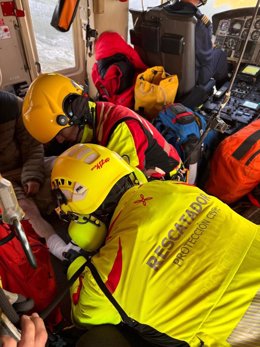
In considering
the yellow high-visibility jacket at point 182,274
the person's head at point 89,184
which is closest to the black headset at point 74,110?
the person's head at point 89,184

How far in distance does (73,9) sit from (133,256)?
237 cm

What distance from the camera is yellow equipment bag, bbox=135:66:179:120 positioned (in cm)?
269

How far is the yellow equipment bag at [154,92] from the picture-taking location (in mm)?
2688

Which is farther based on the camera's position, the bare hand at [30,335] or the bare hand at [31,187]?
the bare hand at [31,187]

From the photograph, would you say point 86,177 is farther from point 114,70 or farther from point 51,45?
point 51,45

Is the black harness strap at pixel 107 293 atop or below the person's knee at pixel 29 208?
atop

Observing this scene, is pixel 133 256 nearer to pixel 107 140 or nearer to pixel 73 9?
pixel 107 140

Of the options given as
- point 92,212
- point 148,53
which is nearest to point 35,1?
point 148,53

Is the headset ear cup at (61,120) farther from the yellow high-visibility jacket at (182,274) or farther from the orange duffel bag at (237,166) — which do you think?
the orange duffel bag at (237,166)

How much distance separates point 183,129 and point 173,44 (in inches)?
37.5

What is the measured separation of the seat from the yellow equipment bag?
16 centimetres

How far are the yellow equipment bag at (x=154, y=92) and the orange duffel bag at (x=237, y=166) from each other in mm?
765

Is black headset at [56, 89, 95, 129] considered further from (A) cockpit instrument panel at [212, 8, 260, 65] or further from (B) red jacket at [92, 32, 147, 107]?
(A) cockpit instrument panel at [212, 8, 260, 65]

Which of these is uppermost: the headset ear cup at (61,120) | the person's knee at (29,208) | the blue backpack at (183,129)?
the headset ear cup at (61,120)
